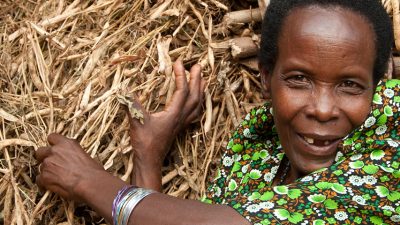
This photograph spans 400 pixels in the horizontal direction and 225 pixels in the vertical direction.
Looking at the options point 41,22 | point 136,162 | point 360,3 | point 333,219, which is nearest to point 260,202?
point 333,219

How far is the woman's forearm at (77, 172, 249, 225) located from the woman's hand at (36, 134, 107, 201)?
14cm

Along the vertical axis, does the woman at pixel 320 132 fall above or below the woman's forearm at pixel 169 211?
above

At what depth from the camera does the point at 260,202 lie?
1.52 metres

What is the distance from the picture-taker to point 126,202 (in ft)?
5.64

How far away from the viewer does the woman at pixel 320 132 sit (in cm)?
154

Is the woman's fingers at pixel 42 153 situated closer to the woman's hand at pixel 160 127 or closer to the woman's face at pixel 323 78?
the woman's hand at pixel 160 127

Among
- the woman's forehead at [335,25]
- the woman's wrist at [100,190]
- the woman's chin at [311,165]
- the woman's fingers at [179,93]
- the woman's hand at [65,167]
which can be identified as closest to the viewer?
the woman's forehead at [335,25]

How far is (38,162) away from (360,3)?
1.08m

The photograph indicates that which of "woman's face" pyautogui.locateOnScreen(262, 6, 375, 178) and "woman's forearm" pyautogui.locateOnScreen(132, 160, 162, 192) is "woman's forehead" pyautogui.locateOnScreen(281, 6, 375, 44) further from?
"woman's forearm" pyautogui.locateOnScreen(132, 160, 162, 192)

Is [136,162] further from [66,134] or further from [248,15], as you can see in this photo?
[248,15]

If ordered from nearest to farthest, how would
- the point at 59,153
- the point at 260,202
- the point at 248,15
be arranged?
the point at 260,202, the point at 59,153, the point at 248,15

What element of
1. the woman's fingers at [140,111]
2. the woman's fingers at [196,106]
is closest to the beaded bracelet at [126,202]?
the woman's fingers at [140,111]

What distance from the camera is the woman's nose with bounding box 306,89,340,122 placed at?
5.34 feet

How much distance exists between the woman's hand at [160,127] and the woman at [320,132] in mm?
173
